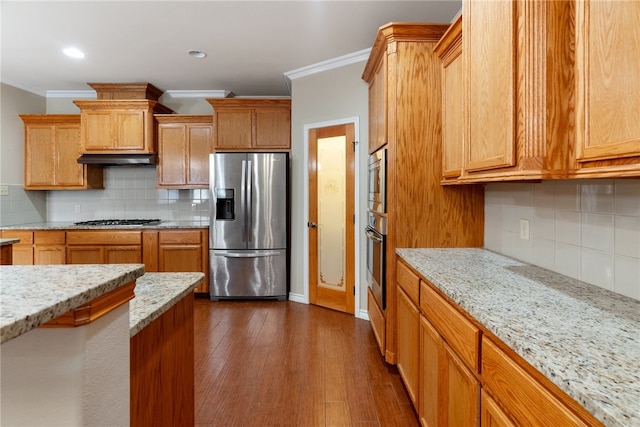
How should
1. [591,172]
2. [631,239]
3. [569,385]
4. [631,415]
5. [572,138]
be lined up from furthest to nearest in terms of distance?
[631,239], [572,138], [591,172], [569,385], [631,415]

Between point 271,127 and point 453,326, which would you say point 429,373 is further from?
point 271,127

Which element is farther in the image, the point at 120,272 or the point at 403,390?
the point at 403,390

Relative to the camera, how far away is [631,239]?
127 centimetres

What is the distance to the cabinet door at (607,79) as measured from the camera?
911 millimetres

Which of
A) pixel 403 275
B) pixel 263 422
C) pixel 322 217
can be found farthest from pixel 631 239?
pixel 322 217

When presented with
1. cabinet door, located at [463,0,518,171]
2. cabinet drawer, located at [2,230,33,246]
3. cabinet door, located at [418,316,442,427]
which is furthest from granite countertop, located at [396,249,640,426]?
cabinet drawer, located at [2,230,33,246]

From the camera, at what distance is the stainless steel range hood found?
447 cm

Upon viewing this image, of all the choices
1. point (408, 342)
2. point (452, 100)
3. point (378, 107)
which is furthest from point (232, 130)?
point (408, 342)

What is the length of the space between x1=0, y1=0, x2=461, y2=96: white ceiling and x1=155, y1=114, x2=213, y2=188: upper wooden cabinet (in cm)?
54

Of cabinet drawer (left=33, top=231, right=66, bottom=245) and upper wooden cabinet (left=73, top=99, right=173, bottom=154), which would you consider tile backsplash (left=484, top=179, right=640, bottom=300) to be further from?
cabinet drawer (left=33, top=231, right=66, bottom=245)

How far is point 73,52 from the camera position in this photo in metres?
3.63

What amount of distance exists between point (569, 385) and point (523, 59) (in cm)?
107

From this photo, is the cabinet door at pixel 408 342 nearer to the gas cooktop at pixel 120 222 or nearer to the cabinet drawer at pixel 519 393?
the cabinet drawer at pixel 519 393

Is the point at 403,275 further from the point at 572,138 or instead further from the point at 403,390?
the point at 572,138
